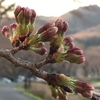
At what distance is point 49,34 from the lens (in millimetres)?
968

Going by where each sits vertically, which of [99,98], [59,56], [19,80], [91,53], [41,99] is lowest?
[99,98]

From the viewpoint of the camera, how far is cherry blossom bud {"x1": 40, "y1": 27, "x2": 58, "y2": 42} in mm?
951

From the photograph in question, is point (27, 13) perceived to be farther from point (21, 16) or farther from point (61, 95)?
point (61, 95)

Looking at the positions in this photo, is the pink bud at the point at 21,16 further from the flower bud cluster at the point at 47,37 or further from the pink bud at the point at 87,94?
the pink bud at the point at 87,94

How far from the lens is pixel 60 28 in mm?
1012

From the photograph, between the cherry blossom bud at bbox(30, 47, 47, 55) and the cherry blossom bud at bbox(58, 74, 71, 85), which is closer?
the cherry blossom bud at bbox(58, 74, 71, 85)

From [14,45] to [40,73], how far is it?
0.41ft

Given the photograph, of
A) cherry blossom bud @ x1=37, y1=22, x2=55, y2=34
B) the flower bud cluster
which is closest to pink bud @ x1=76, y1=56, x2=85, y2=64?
the flower bud cluster

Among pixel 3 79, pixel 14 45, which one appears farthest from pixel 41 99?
pixel 3 79

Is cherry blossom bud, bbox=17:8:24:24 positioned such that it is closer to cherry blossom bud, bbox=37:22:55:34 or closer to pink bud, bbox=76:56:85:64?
cherry blossom bud, bbox=37:22:55:34

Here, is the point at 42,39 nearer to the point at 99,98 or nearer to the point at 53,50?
the point at 53,50

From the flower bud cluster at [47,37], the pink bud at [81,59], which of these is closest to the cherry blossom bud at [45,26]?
the flower bud cluster at [47,37]

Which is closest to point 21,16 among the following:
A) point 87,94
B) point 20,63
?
point 20,63

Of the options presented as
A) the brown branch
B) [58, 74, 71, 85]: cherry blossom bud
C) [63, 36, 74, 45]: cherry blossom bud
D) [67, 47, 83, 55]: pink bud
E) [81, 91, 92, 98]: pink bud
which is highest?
[63, 36, 74, 45]: cherry blossom bud
